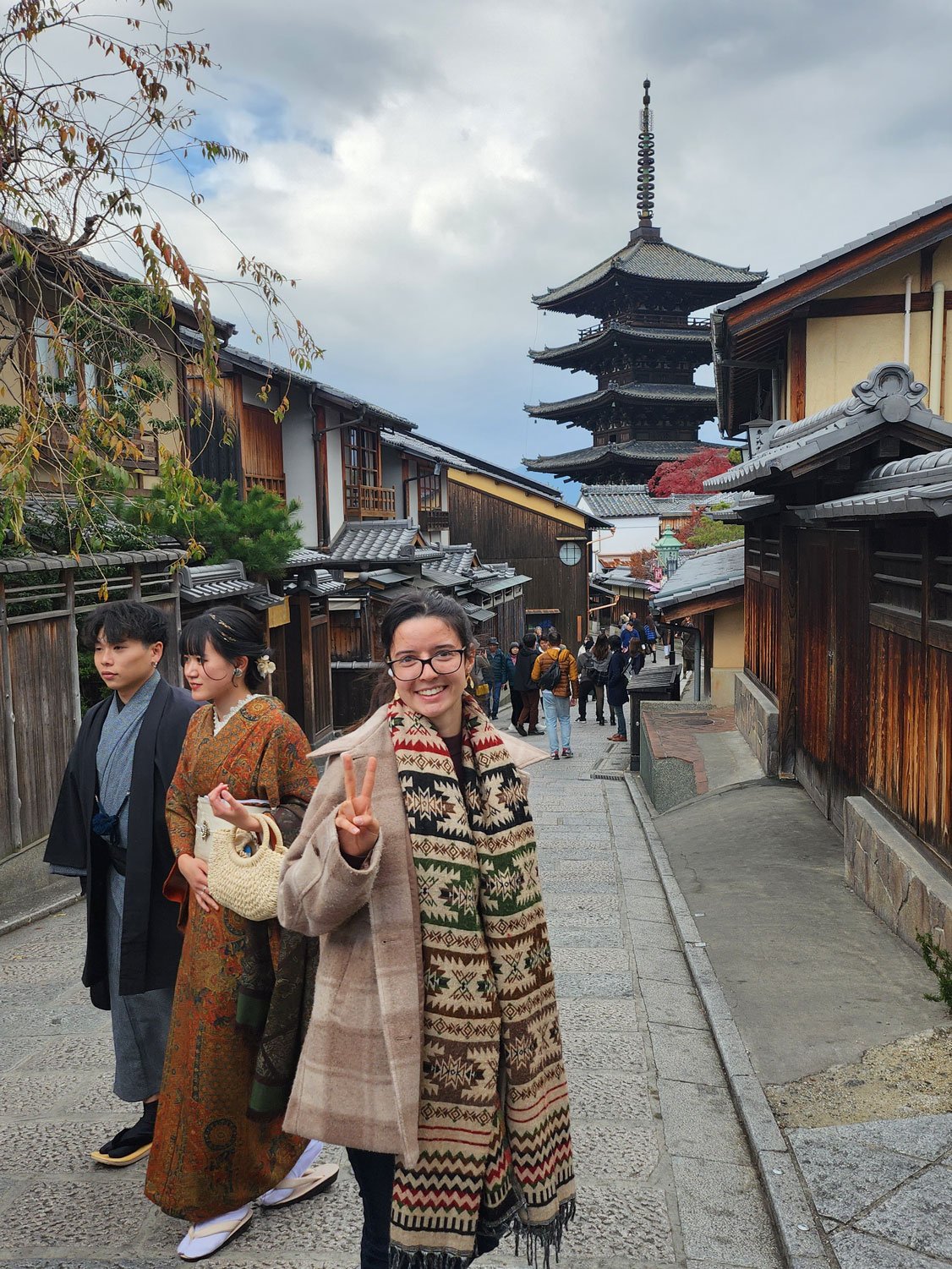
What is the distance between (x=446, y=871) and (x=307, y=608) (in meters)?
13.5

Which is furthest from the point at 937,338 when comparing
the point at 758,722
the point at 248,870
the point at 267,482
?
the point at 267,482

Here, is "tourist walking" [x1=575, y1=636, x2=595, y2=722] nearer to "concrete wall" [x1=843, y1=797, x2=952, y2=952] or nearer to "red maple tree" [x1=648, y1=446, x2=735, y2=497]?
"red maple tree" [x1=648, y1=446, x2=735, y2=497]

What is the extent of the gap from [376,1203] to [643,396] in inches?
1591

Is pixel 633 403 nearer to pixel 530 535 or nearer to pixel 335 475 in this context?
pixel 530 535

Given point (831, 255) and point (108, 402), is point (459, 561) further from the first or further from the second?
point (108, 402)

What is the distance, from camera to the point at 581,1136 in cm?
386

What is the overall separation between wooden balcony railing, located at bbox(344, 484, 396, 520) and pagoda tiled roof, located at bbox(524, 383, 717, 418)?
19.4 m

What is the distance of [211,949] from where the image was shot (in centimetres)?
300

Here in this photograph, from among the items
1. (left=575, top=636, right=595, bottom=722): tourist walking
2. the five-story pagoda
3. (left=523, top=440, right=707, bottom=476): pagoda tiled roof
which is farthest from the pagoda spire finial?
(left=575, top=636, right=595, bottom=722): tourist walking

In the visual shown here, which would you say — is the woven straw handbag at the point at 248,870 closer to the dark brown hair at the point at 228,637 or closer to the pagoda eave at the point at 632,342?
the dark brown hair at the point at 228,637

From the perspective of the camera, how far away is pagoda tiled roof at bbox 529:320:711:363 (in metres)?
39.9

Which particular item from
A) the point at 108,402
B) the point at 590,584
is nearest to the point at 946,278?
the point at 108,402

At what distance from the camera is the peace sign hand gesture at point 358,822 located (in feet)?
6.93

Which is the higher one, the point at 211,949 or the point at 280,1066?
the point at 211,949
